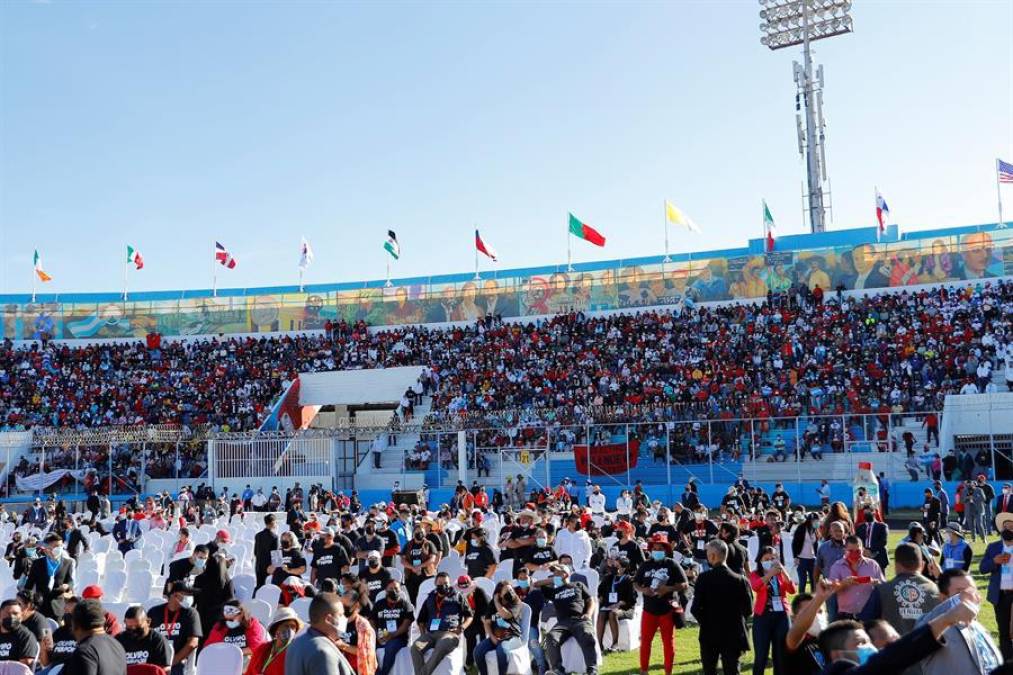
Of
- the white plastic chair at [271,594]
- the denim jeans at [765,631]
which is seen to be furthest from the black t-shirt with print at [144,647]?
the denim jeans at [765,631]

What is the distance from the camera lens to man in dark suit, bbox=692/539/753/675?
9414mm

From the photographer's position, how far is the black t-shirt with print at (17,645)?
830cm

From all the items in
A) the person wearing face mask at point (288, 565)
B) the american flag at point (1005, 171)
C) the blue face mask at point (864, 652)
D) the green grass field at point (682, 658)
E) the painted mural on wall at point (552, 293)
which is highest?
the american flag at point (1005, 171)

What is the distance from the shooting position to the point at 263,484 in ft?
123

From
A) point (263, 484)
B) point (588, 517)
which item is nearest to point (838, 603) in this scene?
point (588, 517)

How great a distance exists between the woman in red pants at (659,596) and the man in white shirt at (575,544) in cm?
402

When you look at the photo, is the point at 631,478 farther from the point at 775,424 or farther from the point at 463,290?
the point at 463,290

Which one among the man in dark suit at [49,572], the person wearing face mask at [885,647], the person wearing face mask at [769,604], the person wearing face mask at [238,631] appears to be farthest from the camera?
the man in dark suit at [49,572]

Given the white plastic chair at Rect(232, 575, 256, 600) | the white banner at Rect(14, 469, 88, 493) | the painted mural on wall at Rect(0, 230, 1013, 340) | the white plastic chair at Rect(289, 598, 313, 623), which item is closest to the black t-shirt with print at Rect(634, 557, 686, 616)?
the white plastic chair at Rect(289, 598, 313, 623)

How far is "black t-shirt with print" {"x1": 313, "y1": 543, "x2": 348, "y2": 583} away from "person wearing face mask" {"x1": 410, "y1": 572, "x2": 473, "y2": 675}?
262 centimetres

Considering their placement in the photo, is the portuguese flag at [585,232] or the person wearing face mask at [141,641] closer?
the person wearing face mask at [141,641]

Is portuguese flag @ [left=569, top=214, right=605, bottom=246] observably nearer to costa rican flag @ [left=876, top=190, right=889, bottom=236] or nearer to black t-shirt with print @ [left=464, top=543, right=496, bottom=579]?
costa rican flag @ [left=876, top=190, right=889, bottom=236]

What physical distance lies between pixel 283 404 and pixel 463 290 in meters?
9.93

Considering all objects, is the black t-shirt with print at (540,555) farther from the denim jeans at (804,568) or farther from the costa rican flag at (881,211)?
the costa rican flag at (881,211)
